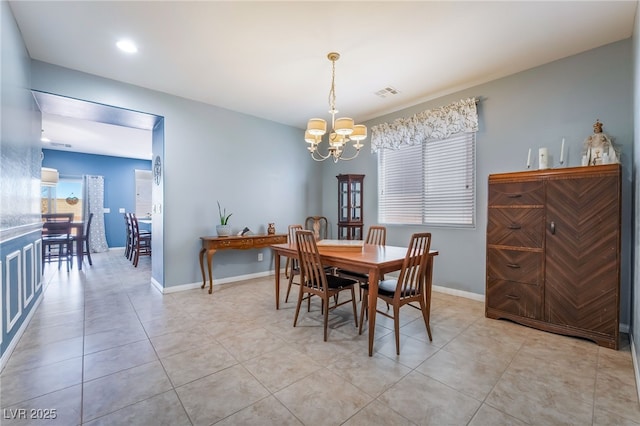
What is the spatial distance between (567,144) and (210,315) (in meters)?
4.09

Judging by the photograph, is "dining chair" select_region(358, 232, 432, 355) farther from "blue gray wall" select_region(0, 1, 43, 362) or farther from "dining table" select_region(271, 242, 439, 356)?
"blue gray wall" select_region(0, 1, 43, 362)

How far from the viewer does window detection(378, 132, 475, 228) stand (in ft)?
11.8

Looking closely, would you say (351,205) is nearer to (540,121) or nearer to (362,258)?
(362,258)

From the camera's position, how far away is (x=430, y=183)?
12.9 feet

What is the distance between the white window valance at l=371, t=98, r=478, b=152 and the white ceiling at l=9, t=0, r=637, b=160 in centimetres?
29

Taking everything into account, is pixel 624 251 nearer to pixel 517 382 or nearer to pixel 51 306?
pixel 517 382

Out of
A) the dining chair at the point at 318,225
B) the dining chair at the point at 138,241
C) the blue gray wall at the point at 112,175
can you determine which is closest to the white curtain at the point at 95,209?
the blue gray wall at the point at 112,175

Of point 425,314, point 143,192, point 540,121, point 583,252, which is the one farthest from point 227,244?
point 143,192

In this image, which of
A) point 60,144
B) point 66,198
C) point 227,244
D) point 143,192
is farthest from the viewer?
point 143,192

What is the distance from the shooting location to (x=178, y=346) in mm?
2285

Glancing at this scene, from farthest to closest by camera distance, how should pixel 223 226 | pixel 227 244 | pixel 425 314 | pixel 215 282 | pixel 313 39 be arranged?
pixel 215 282
pixel 223 226
pixel 227 244
pixel 313 39
pixel 425 314

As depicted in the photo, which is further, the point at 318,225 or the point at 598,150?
the point at 318,225

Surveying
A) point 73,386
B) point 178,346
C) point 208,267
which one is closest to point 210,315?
point 178,346

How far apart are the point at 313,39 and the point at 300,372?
9.02 ft
